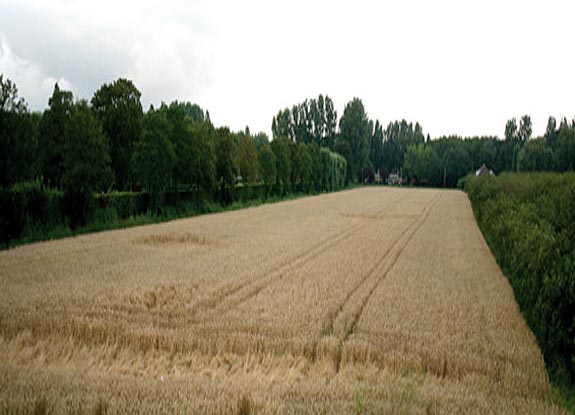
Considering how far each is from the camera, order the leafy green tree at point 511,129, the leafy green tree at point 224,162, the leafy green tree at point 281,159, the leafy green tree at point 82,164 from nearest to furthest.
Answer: the leafy green tree at point 82,164 → the leafy green tree at point 224,162 → the leafy green tree at point 281,159 → the leafy green tree at point 511,129

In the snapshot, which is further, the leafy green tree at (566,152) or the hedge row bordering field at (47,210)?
the leafy green tree at (566,152)

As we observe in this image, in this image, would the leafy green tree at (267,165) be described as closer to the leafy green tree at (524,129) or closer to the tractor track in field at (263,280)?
the tractor track in field at (263,280)

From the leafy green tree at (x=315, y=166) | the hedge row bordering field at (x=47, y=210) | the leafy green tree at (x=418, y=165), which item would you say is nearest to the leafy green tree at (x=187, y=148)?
the hedge row bordering field at (x=47, y=210)

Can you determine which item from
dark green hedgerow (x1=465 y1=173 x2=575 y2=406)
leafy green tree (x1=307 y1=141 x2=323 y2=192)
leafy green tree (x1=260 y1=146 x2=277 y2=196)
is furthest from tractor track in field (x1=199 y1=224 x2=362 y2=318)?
leafy green tree (x1=307 y1=141 x2=323 y2=192)

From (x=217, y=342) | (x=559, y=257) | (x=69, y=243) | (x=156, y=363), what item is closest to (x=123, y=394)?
(x=156, y=363)

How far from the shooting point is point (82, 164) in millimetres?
17891

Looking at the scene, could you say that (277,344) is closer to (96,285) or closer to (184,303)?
(184,303)

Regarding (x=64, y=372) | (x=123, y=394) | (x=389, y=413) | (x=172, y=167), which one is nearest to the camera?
(x=389, y=413)

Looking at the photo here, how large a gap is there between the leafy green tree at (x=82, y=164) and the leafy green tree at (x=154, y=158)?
146 inches

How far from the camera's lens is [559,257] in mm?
6609

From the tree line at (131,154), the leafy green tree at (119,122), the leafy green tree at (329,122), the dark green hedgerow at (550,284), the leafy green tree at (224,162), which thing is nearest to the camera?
the dark green hedgerow at (550,284)

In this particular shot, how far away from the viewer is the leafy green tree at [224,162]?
3069 cm

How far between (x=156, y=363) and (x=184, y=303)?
221 cm

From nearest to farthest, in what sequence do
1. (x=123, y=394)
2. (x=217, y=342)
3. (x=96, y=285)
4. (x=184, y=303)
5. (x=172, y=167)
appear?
1. (x=123, y=394)
2. (x=217, y=342)
3. (x=184, y=303)
4. (x=96, y=285)
5. (x=172, y=167)
